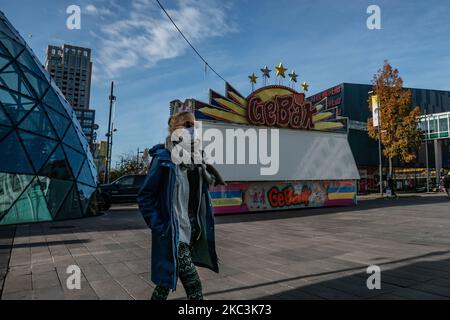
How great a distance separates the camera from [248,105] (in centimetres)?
1412

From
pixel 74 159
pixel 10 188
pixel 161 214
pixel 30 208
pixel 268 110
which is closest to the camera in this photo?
pixel 161 214

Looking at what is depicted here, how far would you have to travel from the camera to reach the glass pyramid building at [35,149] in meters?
10.6

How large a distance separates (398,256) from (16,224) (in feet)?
37.1

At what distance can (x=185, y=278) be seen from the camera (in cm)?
257

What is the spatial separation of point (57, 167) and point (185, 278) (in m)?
11.3

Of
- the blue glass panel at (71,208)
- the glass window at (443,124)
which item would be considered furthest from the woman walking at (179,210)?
the glass window at (443,124)

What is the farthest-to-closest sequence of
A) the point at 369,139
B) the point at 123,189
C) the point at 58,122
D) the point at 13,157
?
the point at 369,139 < the point at 123,189 < the point at 58,122 < the point at 13,157

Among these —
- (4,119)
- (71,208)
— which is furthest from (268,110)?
(4,119)

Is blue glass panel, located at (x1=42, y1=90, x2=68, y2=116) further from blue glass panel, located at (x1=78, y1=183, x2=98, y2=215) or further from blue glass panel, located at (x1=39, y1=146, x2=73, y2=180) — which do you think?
blue glass panel, located at (x1=78, y1=183, x2=98, y2=215)

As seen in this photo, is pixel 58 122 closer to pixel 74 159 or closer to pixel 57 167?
pixel 74 159

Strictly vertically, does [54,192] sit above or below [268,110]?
below

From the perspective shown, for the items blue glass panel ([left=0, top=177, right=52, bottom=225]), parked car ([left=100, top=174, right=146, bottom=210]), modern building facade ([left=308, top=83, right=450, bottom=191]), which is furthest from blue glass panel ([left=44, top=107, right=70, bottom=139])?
modern building facade ([left=308, top=83, right=450, bottom=191])
